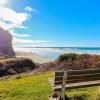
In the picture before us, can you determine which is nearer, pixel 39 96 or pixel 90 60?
pixel 39 96

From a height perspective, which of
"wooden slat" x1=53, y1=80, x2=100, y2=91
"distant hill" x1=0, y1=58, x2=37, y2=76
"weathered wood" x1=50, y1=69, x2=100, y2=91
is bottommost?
"distant hill" x1=0, y1=58, x2=37, y2=76

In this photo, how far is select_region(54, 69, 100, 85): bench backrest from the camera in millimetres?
7064

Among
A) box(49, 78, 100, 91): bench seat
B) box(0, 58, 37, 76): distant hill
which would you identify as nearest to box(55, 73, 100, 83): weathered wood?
box(49, 78, 100, 91): bench seat

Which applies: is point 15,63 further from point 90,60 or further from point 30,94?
point 30,94

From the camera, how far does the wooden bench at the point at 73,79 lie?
7004 mm

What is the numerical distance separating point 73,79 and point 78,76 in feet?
0.60

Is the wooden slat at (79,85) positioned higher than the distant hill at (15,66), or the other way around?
the wooden slat at (79,85)

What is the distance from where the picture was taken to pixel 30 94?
9.38 metres

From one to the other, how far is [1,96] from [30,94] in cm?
119

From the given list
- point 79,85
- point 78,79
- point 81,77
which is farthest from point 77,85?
point 81,77

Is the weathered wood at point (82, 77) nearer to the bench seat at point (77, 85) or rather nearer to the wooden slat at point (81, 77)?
the wooden slat at point (81, 77)

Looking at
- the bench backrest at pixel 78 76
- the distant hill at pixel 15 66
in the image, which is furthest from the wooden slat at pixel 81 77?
the distant hill at pixel 15 66

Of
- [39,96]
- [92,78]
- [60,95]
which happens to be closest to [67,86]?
[60,95]

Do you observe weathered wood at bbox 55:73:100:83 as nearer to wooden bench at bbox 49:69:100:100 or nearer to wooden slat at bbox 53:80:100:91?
wooden bench at bbox 49:69:100:100
